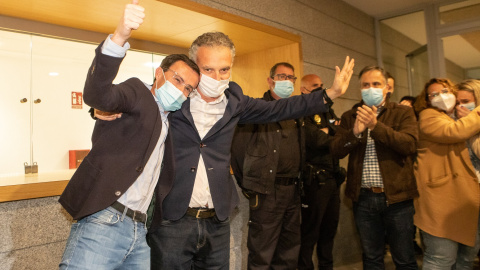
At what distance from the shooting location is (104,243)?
1.21 meters

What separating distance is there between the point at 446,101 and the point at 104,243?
7.24 ft

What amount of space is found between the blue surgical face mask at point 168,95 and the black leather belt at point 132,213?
16.6 inches

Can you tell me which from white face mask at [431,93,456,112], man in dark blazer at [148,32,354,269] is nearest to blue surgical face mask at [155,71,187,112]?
man in dark blazer at [148,32,354,269]

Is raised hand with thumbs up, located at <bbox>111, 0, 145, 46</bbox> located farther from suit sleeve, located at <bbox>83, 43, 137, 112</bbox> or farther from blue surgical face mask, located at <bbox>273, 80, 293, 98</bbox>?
blue surgical face mask, located at <bbox>273, 80, 293, 98</bbox>

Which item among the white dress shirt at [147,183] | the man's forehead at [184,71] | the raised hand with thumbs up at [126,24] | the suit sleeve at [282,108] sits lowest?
the white dress shirt at [147,183]

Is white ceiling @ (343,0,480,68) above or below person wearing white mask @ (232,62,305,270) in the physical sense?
above

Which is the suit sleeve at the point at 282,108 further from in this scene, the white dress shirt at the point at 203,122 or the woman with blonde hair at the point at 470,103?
the woman with blonde hair at the point at 470,103

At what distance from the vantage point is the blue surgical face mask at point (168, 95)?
1.43 metres

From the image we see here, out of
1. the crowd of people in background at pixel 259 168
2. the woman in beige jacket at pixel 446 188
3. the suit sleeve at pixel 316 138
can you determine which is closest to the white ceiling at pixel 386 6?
the crowd of people in background at pixel 259 168

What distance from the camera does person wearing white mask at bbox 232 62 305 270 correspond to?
88.5 inches

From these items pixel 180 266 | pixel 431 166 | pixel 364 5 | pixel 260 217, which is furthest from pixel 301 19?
pixel 180 266

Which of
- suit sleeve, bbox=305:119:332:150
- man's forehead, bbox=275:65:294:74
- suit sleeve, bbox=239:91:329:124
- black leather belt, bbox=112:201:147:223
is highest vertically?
man's forehead, bbox=275:65:294:74

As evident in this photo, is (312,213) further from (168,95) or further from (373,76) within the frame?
(168,95)

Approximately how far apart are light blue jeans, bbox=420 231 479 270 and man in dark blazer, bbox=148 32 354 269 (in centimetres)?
123
